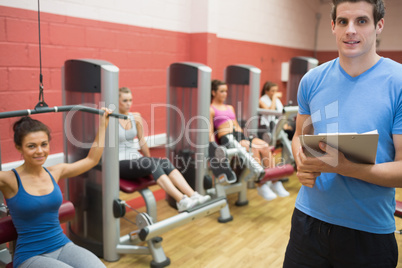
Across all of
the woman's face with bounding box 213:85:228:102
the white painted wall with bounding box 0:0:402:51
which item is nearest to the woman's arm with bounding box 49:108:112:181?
the white painted wall with bounding box 0:0:402:51

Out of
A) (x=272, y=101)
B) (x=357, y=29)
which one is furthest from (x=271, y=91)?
(x=357, y=29)

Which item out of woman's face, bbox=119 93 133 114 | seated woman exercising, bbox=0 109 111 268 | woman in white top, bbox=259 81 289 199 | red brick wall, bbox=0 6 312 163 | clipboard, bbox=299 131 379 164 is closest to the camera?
clipboard, bbox=299 131 379 164

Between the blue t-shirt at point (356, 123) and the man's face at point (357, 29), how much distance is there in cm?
6

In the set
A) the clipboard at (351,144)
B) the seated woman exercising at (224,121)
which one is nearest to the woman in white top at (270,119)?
the seated woman exercising at (224,121)

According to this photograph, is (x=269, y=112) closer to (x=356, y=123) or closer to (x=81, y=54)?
(x=81, y=54)

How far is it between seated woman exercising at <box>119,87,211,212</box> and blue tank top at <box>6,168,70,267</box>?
0.85m

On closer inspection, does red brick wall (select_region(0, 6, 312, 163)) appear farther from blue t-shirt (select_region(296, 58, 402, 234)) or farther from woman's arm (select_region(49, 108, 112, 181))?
blue t-shirt (select_region(296, 58, 402, 234))

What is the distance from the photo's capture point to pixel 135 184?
232cm

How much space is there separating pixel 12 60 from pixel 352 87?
205cm

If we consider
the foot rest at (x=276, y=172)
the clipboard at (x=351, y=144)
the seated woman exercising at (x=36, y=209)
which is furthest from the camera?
the foot rest at (x=276, y=172)

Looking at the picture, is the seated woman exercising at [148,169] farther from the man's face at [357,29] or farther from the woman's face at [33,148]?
the man's face at [357,29]

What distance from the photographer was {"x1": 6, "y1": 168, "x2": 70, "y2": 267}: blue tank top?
4.80 ft

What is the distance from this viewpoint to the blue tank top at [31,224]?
146 centimetres

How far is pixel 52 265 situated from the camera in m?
1.41
